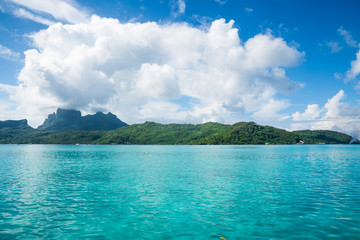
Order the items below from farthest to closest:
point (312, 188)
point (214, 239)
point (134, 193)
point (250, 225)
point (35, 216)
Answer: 1. point (312, 188)
2. point (134, 193)
3. point (35, 216)
4. point (250, 225)
5. point (214, 239)

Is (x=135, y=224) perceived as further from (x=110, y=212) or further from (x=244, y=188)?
(x=244, y=188)

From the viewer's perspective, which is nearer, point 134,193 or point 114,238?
point 114,238

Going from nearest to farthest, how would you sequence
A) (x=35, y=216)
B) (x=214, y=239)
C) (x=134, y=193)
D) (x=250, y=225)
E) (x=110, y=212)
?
(x=214, y=239)
(x=250, y=225)
(x=35, y=216)
(x=110, y=212)
(x=134, y=193)

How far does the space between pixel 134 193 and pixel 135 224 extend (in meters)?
12.1

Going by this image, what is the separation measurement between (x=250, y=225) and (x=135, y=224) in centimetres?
994

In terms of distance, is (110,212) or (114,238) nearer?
(114,238)

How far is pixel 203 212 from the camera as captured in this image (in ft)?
72.7

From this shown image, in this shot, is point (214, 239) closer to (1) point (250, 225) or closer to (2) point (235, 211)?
(1) point (250, 225)

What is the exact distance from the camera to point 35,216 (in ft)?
68.8

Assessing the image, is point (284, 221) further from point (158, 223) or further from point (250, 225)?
point (158, 223)

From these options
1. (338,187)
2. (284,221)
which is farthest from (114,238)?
(338,187)

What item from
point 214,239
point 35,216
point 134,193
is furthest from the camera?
point 134,193

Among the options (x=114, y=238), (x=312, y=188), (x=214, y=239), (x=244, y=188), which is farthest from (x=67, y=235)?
(x=312, y=188)

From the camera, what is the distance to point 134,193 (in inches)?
1220
